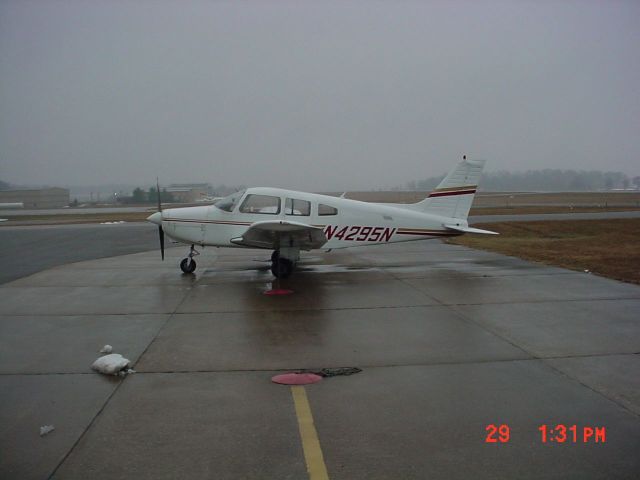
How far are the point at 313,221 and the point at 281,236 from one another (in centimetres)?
124

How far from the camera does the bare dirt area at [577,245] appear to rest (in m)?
12.5

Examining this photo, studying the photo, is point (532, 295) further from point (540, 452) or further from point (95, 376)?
point (95, 376)

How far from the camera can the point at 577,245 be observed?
1708cm

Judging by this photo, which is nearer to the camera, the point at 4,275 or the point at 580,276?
the point at 580,276

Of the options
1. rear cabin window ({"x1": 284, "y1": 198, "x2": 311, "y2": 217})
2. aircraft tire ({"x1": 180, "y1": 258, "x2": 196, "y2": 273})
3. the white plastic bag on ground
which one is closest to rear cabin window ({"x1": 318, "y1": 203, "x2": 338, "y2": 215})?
rear cabin window ({"x1": 284, "y1": 198, "x2": 311, "y2": 217})

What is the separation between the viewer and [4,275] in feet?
41.5

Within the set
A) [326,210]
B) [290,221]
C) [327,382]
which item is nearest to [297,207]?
[290,221]

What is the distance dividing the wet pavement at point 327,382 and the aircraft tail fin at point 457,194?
3.28 m

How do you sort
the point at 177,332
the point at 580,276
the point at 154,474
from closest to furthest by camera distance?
the point at 154,474
the point at 177,332
the point at 580,276

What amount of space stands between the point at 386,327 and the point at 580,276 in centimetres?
639

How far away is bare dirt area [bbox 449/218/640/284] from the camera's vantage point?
491 inches

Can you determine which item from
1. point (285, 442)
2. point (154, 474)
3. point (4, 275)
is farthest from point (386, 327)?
point (4, 275)
